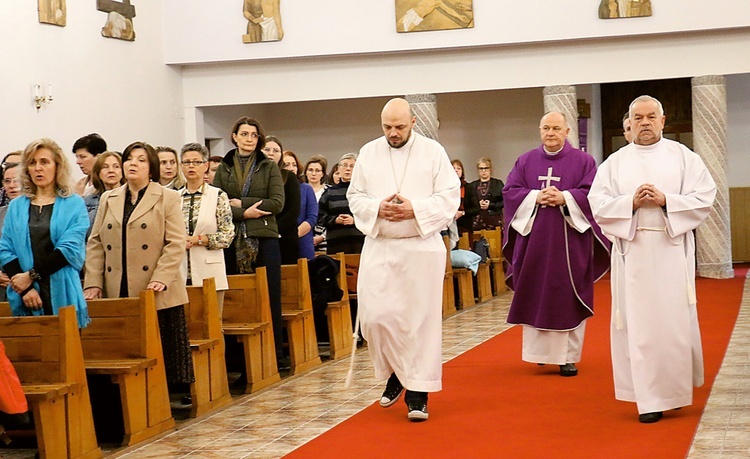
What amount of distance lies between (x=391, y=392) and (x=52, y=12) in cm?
849

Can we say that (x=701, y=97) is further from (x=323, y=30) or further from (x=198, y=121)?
(x=198, y=121)

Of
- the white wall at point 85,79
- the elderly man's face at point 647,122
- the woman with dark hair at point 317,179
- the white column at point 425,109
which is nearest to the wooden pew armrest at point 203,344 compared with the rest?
the elderly man's face at point 647,122

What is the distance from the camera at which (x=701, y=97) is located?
50.6 ft

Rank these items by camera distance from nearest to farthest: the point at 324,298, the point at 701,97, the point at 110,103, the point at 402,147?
the point at 402,147 < the point at 324,298 < the point at 110,103 < the point at 701,97

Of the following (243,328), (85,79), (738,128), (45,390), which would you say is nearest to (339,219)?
(243,328)

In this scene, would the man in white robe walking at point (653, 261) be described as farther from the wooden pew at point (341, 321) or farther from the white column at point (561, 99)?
the white column at point (561, 99)

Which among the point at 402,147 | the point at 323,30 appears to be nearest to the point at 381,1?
the point at 323,30

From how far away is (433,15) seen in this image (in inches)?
611

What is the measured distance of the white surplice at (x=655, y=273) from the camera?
228 inches

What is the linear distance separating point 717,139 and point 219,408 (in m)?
10.6

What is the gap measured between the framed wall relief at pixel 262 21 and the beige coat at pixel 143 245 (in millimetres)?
9625

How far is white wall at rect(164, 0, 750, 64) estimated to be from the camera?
49.1 ft

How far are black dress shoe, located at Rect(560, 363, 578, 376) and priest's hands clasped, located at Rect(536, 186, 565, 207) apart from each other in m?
1.09

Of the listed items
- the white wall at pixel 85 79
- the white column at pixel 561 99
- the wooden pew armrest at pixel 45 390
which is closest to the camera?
the wooden pew armrest at pixel 45 390
